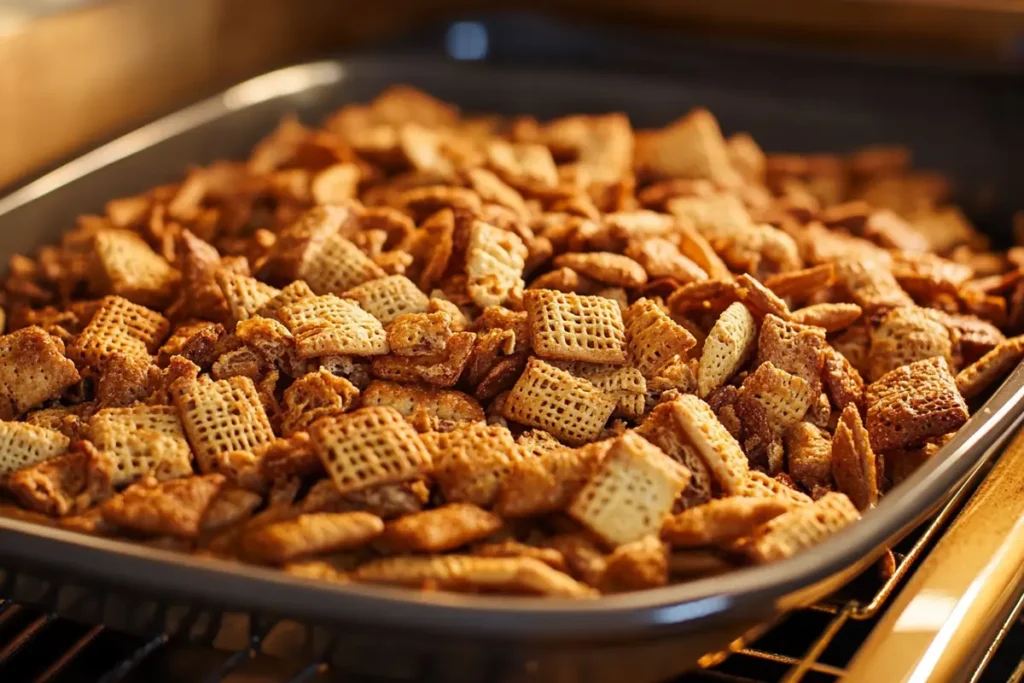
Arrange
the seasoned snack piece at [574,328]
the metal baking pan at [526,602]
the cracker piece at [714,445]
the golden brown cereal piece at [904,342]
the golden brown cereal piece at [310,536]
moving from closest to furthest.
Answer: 1. the metal baking pan at [526,602]
2. the golden brown cereal piece at [310,536]
3. the cracker piece at [714,445]
4. the seasoned snack piece at [574,328]
5. the golden brown cereal piece at [904,342]

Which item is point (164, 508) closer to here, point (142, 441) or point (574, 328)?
point (142, 441)

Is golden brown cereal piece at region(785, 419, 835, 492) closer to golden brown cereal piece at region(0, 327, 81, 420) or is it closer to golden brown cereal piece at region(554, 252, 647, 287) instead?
golden brown cereal piece at region(554, 252, 647, 287)

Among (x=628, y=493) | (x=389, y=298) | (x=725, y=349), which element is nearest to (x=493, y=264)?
(x=389, y=298)

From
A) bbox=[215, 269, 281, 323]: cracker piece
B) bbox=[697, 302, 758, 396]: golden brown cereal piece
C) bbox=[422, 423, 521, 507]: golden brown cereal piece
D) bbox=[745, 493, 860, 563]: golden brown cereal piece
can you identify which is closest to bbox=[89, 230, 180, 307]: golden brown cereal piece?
bbox=[215, 269, 281, 323]: cracker piece

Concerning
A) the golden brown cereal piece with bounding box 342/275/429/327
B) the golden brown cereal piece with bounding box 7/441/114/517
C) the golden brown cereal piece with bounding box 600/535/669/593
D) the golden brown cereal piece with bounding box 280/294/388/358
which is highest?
the golden brown cereal piece with bounding box 342/275/429/327

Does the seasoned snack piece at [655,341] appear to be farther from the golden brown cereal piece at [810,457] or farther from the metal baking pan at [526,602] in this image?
the metal baking pan at [526,602]

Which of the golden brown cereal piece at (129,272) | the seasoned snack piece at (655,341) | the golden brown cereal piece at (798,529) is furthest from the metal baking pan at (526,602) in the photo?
the golden brown cereal piece at (129,272)
